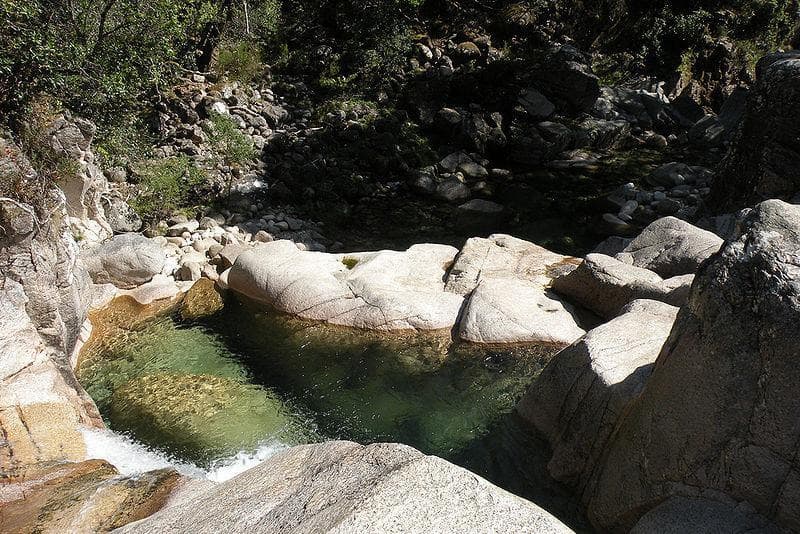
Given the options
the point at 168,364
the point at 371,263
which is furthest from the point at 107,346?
the point at 371,263

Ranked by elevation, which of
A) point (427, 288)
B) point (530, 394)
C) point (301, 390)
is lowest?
point (301, 390)

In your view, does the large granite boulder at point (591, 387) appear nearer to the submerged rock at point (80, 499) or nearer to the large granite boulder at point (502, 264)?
the large granite boulder at point (502, 264)

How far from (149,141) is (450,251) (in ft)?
27.6

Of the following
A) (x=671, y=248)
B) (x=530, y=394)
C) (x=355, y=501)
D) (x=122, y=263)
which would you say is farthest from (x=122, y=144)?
(x=355, y=501)

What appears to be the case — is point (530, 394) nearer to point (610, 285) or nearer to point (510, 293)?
point (510, 293)

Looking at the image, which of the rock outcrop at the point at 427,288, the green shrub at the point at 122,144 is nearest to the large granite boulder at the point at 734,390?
the rock outcrop at the point at 427,288

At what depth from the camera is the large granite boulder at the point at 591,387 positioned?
19.7 ft

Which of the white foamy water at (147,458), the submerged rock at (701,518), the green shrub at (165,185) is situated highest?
the green shrub at (165,185)

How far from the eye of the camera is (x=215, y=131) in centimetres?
1661

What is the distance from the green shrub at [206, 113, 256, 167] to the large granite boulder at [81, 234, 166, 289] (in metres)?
5.25

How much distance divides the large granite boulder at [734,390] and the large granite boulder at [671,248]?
5099mm

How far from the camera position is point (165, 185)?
13.8m

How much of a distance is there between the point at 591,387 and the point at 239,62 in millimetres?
17116

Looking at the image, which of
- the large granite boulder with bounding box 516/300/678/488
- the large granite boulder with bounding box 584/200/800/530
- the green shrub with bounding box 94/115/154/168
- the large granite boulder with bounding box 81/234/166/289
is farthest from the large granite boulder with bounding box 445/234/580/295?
the green shrub with bounding box 94/115/154/168
